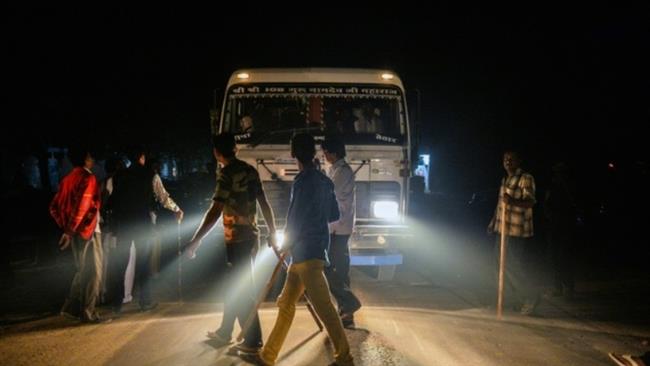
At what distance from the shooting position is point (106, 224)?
A: 7844mm

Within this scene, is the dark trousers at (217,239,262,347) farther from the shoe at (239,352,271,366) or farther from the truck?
the truck

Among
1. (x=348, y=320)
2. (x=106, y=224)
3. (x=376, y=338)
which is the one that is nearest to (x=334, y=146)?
(x=348, y=320)

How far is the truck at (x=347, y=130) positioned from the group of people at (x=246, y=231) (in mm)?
1909

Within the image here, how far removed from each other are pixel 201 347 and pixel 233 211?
4.68 ft

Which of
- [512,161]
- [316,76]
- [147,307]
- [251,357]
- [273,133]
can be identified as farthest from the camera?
[316,76]

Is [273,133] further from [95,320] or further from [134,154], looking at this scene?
[95,320]

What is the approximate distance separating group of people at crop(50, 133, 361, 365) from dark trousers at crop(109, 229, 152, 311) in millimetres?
12

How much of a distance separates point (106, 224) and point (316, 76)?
373cm

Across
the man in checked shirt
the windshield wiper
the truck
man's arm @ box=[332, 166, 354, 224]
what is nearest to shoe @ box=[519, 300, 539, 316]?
the man in checked shirt

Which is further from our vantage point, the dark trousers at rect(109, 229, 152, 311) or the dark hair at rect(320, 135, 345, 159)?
the dark trousers at rect(109, 229, 152, 311)

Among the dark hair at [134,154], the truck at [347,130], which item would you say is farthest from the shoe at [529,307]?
the dark hair at [134,154]

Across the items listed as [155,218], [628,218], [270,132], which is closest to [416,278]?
[270,132]

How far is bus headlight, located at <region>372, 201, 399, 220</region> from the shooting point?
8781 mm

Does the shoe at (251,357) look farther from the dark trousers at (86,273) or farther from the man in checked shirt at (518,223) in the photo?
the man in checked shirt at (518,223)
